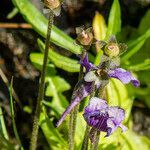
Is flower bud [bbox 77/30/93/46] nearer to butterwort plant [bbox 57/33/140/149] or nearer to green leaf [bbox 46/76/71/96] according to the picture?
butterwort plant [bbox 57/33/140/149]

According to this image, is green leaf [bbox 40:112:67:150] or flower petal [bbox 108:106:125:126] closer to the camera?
flower petal [bbox 108:106:125:126]

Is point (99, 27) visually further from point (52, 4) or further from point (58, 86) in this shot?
→ point (52, 4)

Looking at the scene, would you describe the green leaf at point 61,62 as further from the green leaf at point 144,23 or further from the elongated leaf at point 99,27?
the green leaf at point 144,23

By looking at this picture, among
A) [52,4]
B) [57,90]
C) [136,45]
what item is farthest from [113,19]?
[52,4]

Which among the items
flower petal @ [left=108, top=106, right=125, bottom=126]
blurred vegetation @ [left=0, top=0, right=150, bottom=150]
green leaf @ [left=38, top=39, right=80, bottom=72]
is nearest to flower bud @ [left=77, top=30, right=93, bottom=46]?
flower petal @ [left=108, top=106, right=125, bottom=126]

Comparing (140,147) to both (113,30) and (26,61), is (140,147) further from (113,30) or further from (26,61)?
(26,61)

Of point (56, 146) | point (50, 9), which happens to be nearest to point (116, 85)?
point (56, 146)
